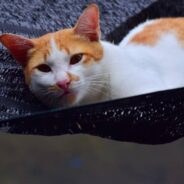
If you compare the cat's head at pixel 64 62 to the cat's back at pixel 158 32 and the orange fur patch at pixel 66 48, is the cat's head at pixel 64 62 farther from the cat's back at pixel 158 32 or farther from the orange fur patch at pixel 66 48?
the cat's back at pixel 158 32

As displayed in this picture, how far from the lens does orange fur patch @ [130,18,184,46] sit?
1412 millimetres

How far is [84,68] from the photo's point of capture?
3.96ft

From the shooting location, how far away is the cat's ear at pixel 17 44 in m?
1.21

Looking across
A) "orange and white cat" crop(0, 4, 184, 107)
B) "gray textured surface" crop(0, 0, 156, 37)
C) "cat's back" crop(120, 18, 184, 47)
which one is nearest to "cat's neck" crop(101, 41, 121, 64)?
"orange and white cat" crop(0, 4, 184, 107)

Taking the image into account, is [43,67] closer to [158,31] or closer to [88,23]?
[88,23]

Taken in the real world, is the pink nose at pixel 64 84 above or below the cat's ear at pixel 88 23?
below

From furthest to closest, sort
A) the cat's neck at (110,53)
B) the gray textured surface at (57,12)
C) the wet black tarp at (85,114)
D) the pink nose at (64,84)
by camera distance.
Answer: the gray textured surface at (57,12), the cat's neck at (110,53), the pink nose at (64,84), the wet black tarp at (85,114)

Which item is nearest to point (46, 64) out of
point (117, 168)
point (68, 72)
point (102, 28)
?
point (68, 72)

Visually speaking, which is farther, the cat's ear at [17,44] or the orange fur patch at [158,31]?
the orange fur patch at [158,31]

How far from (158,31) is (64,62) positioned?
36 cm

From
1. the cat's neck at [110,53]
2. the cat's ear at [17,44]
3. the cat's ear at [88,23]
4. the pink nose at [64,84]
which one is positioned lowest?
the pink nose at [64,84]

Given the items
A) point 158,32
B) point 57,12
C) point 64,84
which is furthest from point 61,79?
point 57,12

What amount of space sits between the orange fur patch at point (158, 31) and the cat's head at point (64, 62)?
0.19 meters

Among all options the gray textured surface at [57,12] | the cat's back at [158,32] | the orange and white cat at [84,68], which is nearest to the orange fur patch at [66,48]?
the orange and white cat at [84,68]
